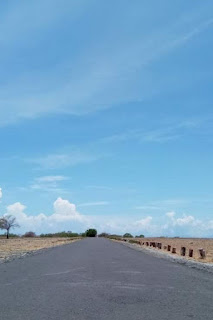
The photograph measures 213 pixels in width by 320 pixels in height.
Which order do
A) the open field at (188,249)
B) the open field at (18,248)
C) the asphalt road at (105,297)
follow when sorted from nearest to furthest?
the asphalt road at (105,297) → the open field at (188,249) → the open field at (18,248)

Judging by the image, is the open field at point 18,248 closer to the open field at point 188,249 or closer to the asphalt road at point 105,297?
the open field at point 188,249

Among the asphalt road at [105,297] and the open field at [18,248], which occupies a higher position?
the open field at [18,248]

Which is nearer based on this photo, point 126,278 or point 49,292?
point 49,292

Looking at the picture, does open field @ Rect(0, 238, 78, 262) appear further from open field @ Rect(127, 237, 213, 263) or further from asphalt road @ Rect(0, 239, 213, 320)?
asphalt road @ Rect(0, 239, 213, 320)

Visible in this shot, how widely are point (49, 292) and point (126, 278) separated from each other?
4944 millimetres

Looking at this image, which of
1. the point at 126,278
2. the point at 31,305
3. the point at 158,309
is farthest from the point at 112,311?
the point at 126,278

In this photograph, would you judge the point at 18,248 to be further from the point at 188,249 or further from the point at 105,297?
the point at 105,297

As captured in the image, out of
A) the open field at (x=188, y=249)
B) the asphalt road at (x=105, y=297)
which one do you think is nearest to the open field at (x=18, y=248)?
the open field at (x=188, y=249)

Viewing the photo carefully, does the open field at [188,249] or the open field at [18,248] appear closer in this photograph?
the open field at [188,249]

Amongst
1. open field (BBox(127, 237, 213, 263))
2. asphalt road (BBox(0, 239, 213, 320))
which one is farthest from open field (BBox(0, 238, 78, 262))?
asphalt road (BBox(0, 239, 213, 320))

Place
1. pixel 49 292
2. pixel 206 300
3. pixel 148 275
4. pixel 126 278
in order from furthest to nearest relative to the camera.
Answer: pixel 148 275 < pixel 126 278 < pixel 49 292 < pixel 206 300

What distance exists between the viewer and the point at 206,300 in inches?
502

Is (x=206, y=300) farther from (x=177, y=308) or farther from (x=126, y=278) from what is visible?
(x=126, y=278)

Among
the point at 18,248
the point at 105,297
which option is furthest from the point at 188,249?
the point at 105,297
